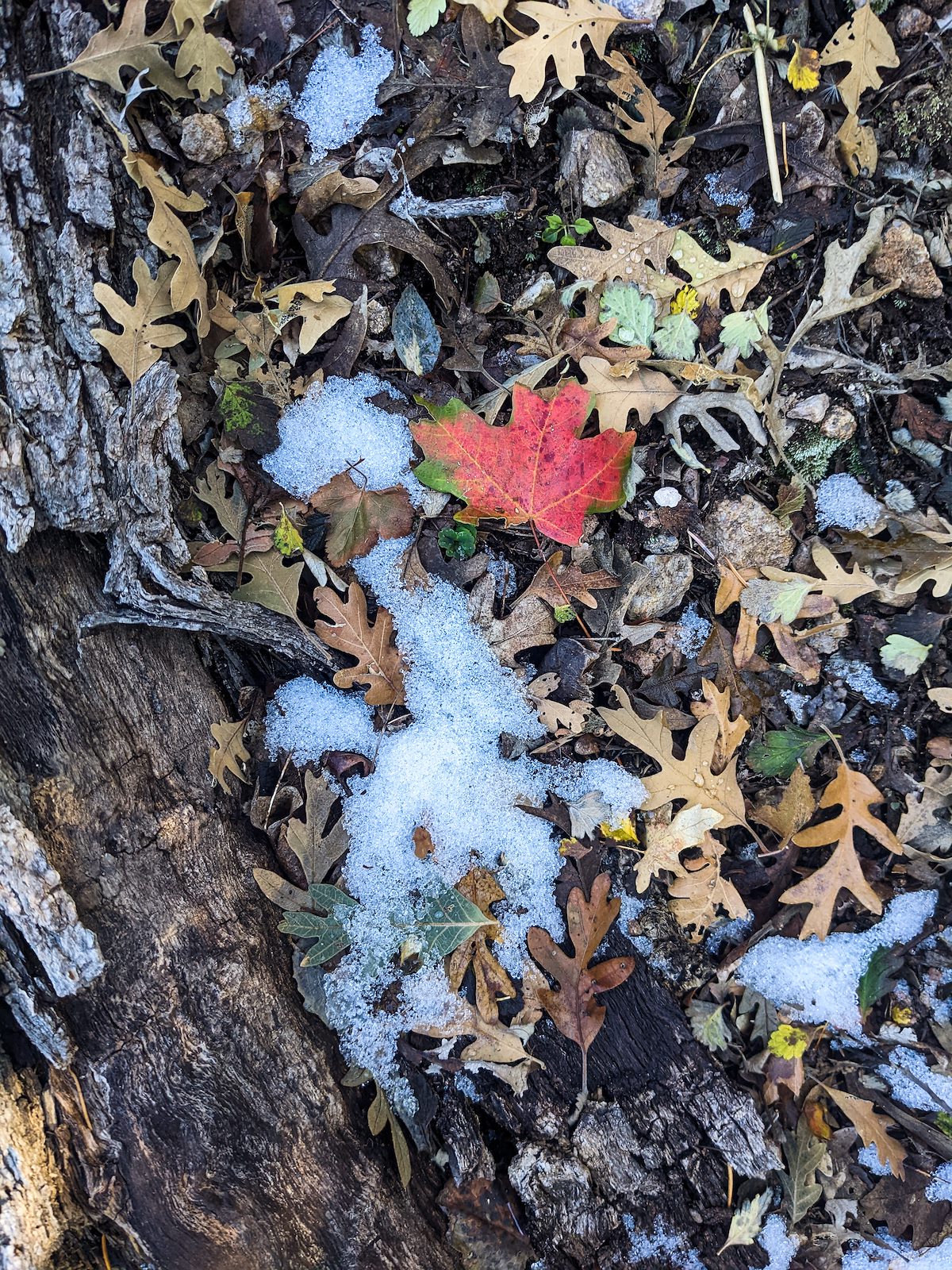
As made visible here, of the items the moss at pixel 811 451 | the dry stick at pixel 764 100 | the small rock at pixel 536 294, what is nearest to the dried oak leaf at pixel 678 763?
the moss at pixel 811 451

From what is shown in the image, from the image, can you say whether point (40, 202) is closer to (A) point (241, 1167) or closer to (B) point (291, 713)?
(B) point (291, 713)

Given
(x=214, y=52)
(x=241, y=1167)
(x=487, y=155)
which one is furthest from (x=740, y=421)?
(x=241, y=1167)

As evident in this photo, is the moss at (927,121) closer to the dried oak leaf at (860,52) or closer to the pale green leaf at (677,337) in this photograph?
the dried oak leaf at (860,52)

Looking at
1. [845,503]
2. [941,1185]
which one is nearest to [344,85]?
[845,503]

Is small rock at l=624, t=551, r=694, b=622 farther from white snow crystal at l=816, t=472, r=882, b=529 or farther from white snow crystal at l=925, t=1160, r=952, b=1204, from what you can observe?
white snow crystal at l=925, t=1160, r=952, b=1204

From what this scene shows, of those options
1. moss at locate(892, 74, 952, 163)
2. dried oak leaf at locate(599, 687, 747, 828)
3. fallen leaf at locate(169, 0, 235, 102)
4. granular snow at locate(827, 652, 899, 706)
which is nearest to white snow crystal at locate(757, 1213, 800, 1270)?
dried oak leaf at locate(599, 687, 747, 828)
